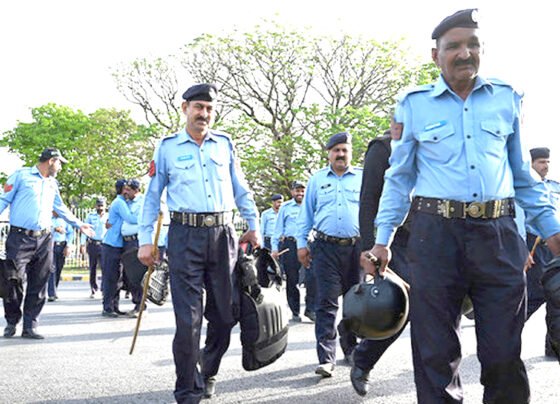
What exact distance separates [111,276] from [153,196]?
6.17m

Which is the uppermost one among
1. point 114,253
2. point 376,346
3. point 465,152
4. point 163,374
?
point 465,152

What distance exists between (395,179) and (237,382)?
280 centimetres

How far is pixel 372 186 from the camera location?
5.43m

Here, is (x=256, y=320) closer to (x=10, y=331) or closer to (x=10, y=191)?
(x=10, y=331)

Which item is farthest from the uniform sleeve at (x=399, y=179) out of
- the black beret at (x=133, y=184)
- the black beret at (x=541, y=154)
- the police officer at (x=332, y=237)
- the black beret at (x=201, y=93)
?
the black beret at (x=133, y=184)

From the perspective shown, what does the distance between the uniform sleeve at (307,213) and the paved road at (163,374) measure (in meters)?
1.20

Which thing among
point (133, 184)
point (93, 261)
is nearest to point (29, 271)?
point (133, 184)

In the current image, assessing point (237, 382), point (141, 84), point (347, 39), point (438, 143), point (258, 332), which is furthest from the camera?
point (141, 84)

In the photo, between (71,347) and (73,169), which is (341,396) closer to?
(71,347)

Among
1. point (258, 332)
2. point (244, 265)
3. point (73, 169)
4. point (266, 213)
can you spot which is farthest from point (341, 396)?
point (73, 169)

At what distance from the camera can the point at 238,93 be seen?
32.0 metres

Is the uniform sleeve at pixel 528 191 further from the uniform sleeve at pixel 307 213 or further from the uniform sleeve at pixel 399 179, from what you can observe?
the uniform sleeve at pixel 307 213

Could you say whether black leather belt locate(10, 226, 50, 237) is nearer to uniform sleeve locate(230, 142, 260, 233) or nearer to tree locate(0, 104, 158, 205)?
uniform sleeve locate(230, 142, 260, 233)

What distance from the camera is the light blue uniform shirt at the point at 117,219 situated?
438 inches
